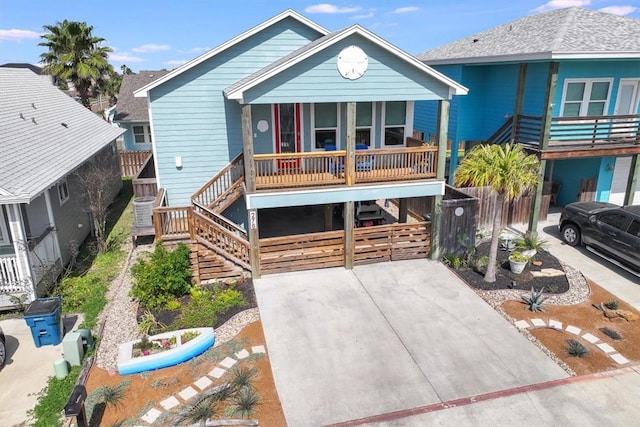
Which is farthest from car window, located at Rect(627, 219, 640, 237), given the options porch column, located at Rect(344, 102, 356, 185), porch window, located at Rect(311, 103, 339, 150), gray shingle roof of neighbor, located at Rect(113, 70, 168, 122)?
gray shingle roof of neighbor, located at Rect(113, 70, 168, 122)

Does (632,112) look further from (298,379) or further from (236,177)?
(298,379)

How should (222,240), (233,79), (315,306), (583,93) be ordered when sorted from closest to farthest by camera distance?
(315,306)
(222,240)
(233,79)
(583,93)

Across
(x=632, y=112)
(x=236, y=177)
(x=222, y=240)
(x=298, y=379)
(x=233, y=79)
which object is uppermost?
(x=233, y=79)

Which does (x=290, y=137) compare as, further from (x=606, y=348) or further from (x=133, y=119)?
(x=133, y=119)

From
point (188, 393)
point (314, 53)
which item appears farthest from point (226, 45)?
point (188, 393)

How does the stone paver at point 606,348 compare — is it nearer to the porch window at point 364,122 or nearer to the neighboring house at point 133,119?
the porch window at point 364,122

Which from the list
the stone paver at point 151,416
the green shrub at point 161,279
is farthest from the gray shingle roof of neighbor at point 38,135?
the stone paver at point 151,416

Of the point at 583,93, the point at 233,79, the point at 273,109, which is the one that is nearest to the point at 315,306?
the point at 273,109
